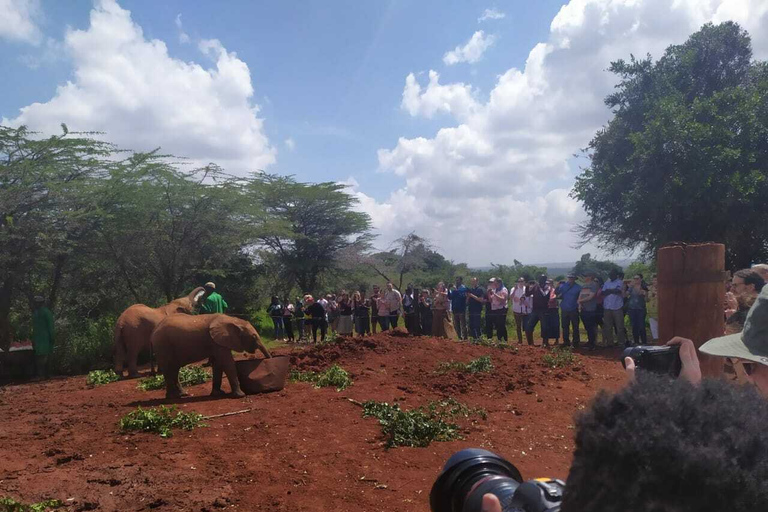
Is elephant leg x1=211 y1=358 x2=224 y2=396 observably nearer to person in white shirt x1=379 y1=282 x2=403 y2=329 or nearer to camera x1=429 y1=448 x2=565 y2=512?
camera x1=429 y1=448 x2=565 y2=512

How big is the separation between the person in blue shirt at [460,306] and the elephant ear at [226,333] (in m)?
7.68

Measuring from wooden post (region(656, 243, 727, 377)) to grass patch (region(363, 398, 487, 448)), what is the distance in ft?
12.5

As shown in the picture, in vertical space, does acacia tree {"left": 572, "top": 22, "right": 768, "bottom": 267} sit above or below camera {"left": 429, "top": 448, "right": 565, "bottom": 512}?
above

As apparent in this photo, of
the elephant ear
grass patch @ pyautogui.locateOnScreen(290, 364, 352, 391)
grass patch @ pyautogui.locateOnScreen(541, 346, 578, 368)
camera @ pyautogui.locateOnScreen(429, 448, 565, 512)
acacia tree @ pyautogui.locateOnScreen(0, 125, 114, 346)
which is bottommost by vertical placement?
grass patch @ pyautogui.locateOnScreen(541, 346, 578, 368)

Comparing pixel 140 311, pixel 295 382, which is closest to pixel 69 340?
pixel 140 311

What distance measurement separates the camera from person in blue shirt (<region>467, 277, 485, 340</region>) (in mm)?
14961

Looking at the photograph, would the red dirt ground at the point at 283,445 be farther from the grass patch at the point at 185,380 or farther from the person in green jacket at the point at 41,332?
the person in green jacket at the point at 41,332

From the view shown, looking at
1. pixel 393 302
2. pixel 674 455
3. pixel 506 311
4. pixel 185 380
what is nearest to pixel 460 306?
pixel 506 311

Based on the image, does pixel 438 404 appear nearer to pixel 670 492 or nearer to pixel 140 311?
pixel 670 492

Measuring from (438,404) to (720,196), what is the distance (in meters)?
10.1

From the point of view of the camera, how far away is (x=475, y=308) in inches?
595

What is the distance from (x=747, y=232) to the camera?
1471cm

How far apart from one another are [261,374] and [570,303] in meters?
8.06

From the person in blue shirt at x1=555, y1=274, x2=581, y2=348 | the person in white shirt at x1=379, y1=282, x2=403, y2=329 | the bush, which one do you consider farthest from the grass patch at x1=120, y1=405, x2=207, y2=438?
the person in white shirt at x1=379, y1=282, x2=403, y2=329
